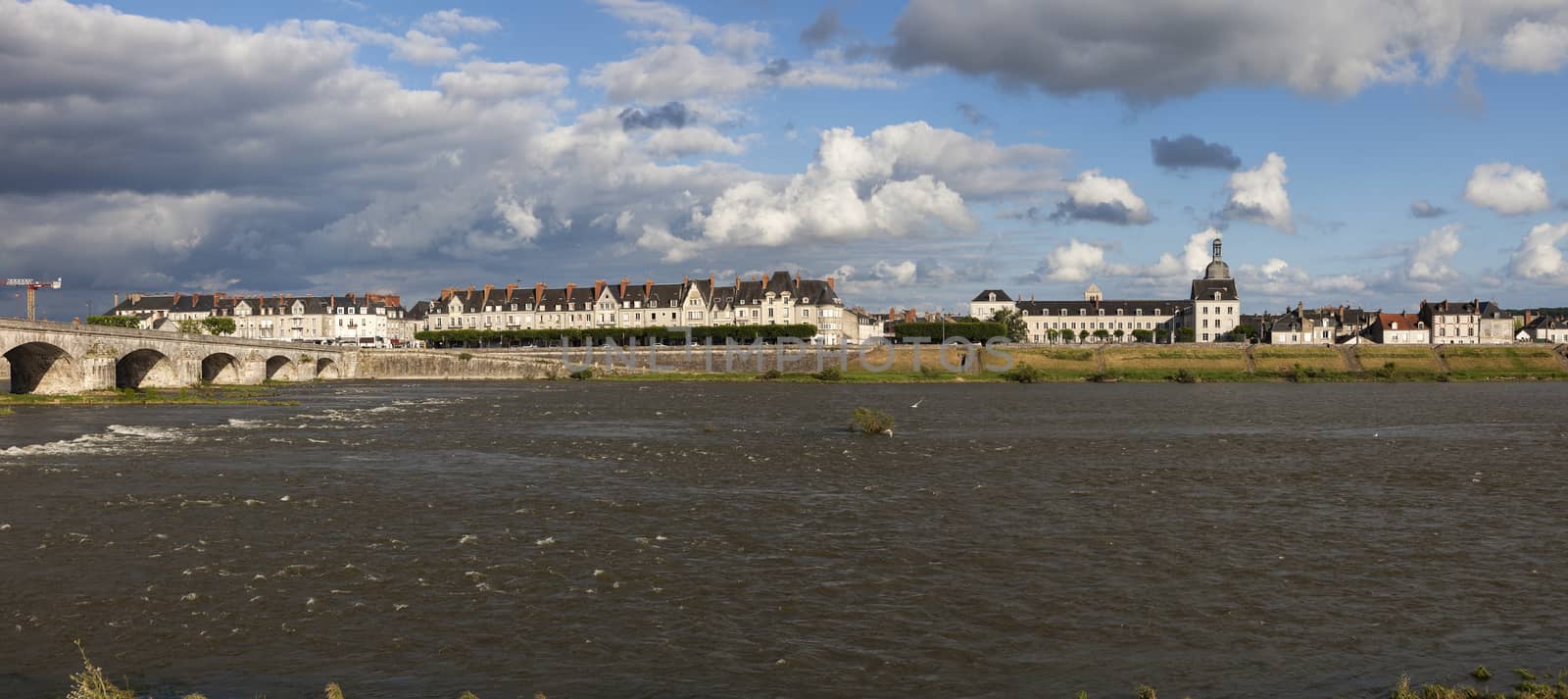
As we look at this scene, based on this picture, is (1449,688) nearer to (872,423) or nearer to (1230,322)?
(872,423)

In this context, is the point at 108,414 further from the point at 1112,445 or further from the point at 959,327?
the point at 959,327

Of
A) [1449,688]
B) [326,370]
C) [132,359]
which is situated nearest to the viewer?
[1449,688]

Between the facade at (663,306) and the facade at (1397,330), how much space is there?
82047mm

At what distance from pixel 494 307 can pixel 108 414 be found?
363ft

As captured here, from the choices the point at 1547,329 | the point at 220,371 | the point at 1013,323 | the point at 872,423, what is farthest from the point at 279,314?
the point at 1547,329

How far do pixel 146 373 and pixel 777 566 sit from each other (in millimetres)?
76498

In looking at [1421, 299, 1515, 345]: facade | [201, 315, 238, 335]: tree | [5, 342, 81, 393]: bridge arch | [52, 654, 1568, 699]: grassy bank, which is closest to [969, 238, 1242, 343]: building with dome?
[1421, 299, 1515, 345]: facade

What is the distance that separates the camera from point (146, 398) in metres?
67.9

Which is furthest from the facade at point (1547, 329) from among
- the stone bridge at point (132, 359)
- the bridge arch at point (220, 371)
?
the bridge arch at point (220, 371)

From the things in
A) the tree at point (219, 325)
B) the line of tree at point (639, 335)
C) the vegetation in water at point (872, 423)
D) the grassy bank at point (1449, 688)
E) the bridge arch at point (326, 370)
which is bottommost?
the grassy bank at point (1449, 688)

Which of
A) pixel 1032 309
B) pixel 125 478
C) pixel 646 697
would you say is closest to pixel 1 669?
pixel 646 697

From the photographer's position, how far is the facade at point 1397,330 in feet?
532

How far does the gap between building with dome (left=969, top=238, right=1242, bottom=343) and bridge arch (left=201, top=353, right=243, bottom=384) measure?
120m

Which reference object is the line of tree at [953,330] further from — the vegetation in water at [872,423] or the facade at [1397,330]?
the vegetation in water at [872,423]
